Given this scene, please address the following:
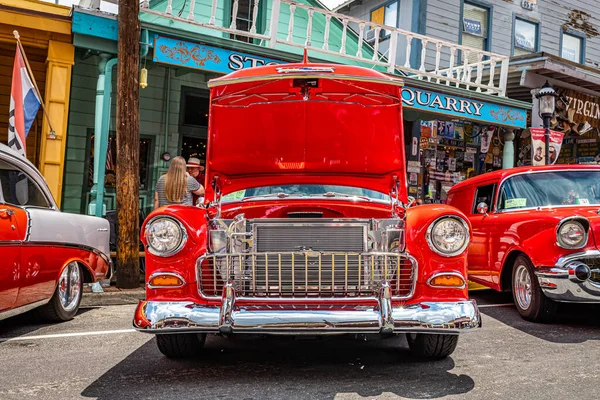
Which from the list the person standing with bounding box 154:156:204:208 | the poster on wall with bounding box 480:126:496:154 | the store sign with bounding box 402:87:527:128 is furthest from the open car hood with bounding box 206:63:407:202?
the poster on wall with bounding box 480:126:496:154

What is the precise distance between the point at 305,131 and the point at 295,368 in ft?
6.02

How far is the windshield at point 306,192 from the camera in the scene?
4.49m

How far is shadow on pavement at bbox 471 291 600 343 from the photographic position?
16.1ft

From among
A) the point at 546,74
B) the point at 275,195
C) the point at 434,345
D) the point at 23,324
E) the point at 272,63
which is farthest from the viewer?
the point at 546,74

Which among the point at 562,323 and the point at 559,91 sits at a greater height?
the point at 559,91

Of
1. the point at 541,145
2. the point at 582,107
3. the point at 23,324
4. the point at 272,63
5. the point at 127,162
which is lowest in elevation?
the point at 23,324

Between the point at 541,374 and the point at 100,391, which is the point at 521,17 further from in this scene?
the point at 100,391

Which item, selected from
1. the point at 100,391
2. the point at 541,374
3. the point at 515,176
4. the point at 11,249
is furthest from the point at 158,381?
the point at 515,176

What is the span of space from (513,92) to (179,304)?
38.9ft

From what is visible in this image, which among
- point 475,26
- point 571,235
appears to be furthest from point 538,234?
point 475,26

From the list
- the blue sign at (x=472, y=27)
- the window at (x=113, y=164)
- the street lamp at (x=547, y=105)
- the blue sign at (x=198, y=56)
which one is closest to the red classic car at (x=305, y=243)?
the blue sign at (x=198, y=56)

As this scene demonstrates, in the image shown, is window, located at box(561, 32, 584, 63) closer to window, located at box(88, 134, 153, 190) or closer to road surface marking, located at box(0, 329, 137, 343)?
window, located at box(88, 134, 153, 190)

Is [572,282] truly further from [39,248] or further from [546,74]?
[546,74]

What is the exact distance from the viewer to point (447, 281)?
364cm
